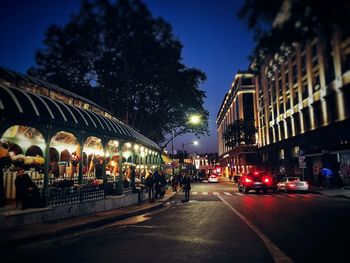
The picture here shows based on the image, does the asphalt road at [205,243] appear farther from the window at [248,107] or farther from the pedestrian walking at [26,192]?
the window at [248,107]

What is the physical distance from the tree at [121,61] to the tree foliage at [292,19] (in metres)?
25.3

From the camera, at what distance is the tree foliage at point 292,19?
12.6 feet

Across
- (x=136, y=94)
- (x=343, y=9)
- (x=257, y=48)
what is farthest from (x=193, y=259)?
(x=136, y=94)

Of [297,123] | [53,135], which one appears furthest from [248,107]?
[53,135]

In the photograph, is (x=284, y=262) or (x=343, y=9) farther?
(x=284, y=262)

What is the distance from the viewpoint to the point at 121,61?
29609mm

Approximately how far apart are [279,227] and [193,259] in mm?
4492

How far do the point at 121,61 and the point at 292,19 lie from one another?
26.9 m

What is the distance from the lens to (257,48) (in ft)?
14.9

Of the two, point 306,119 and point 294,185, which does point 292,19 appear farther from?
point 306,119

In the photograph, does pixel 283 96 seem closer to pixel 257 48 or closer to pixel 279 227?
pixel 279 227

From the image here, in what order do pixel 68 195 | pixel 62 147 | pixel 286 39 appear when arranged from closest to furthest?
1. pixel 286 39
2. pixel 68 195
3. pixel 62 147

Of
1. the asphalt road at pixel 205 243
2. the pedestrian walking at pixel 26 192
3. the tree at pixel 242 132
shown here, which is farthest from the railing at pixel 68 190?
the tree at pixel 242 132

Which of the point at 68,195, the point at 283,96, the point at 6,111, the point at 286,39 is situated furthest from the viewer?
the point at 283,96
